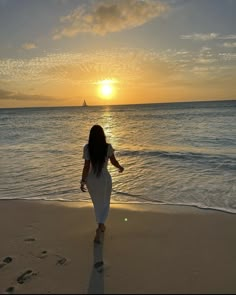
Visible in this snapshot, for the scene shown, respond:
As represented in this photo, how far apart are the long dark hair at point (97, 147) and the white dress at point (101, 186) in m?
0.07

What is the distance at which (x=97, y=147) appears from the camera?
504 cm

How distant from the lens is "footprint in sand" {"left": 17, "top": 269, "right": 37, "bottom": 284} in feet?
13.2

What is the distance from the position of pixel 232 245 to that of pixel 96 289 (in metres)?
2.31

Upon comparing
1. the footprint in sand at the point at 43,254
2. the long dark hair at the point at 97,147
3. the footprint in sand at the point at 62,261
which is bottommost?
the footprint in sand at the point at 62,261

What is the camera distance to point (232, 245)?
198 inches

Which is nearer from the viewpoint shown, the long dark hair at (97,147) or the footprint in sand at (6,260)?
the footprint in sand at (6,260)

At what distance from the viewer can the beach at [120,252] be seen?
3936 mm

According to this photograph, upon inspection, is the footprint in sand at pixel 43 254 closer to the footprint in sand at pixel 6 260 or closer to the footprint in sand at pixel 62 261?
the footprint in sand at pixel 62 261

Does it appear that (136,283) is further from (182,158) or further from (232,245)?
(182,158)

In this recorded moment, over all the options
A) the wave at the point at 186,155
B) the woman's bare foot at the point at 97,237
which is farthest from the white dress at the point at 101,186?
the wave at the point at 186,155

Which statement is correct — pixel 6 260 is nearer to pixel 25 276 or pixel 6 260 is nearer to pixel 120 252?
pixel 25 276

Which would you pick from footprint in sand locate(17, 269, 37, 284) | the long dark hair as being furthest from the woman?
footprint in sand locate(17, 269, 37, 284)

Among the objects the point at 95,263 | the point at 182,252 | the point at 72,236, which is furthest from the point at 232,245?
the point at 72,236

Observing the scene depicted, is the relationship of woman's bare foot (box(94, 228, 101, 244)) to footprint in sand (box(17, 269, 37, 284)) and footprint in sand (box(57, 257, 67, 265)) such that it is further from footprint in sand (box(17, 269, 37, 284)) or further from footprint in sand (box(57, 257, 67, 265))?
footprint in sand (box(17, 269, 37, 284))
